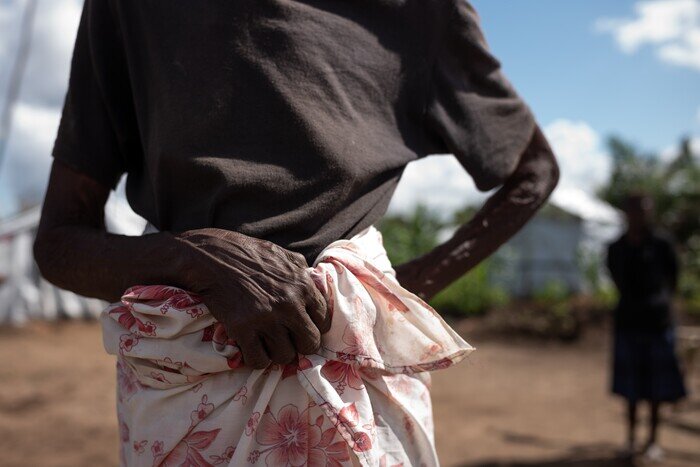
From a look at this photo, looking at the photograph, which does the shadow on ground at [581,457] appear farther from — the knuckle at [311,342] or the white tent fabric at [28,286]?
the white tent fabric at [28,286]

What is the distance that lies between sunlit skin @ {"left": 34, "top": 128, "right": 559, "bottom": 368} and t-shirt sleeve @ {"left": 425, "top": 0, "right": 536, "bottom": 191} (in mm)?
94

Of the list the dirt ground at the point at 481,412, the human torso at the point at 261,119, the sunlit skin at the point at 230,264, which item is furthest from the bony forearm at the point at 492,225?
the dirt ground at the point at 481,412

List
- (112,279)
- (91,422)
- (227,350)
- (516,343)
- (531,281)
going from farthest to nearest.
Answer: (531,281)
(516,343)
(91,422)
(112,279)
(227,350)

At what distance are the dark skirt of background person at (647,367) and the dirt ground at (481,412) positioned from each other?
0.49m

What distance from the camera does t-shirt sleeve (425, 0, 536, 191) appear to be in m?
1.23

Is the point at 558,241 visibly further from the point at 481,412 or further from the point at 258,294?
the point at 258,294

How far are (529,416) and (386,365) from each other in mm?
6162

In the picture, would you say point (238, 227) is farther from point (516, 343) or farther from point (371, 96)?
point (516, 343)

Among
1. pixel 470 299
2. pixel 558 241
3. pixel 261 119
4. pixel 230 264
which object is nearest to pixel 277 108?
pixel 261 119

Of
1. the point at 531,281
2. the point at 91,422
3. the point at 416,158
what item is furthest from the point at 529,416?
the point at 531,281

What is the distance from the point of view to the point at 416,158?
121 centimetres

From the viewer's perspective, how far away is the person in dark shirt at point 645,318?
5.44m

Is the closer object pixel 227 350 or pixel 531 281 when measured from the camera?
pixel 227 350

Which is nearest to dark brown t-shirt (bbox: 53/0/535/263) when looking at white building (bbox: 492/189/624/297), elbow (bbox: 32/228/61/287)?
elbow (bbox: 32/228/61/287)
